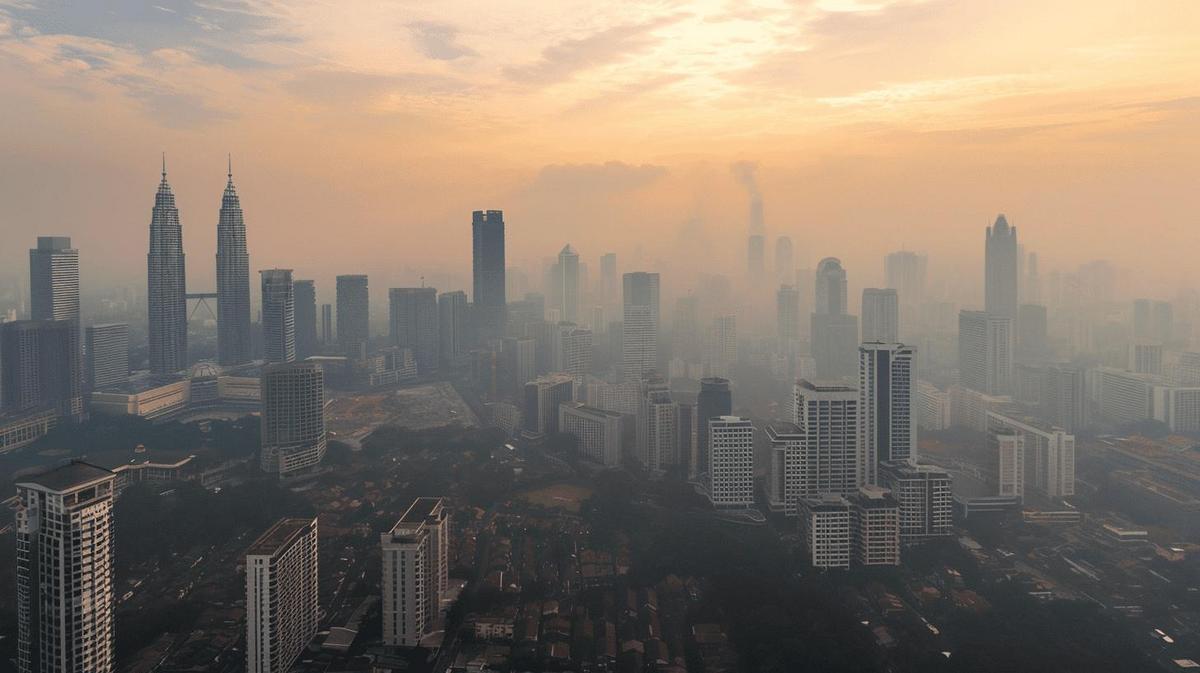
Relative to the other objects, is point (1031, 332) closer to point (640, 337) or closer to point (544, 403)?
point (640, 337)

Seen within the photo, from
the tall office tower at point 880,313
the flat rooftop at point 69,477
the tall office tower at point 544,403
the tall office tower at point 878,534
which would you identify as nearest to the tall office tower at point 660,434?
the tall office tower at point 544,403

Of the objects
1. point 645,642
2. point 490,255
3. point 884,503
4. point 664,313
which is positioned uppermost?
point 490,255

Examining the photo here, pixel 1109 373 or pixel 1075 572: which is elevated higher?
pixel 1109 373

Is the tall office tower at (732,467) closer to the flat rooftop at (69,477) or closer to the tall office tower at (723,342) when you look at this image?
the flat rooftop at (69,477)

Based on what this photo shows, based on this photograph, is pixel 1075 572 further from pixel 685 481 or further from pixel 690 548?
pixel 685 481

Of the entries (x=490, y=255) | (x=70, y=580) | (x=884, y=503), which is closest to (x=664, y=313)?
(x=490, y=255)

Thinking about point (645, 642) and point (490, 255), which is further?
point (490, 255)

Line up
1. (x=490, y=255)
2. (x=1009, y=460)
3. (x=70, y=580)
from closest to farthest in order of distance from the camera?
(x=70, y=580) → (x=1009, y=460) → (x=490, y=255)
